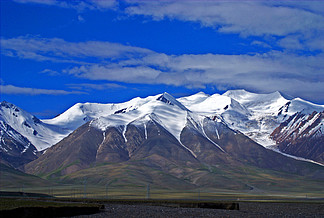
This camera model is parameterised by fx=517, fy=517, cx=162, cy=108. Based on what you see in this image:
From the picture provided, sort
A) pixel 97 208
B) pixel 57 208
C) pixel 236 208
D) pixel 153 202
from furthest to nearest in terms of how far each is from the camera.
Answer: pixel 153 202, pixel 236 208, pixel 97 208, pixel 57 208

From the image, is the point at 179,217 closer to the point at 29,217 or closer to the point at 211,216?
the point at 211,216

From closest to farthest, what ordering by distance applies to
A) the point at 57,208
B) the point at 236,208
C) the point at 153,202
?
the point at 57,208 < the point at 236,208 < the point at 153,202

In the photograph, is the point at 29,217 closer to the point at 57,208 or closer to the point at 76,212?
the point at 57,208

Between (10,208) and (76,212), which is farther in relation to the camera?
(76,212)

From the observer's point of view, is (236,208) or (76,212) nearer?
(76,212)

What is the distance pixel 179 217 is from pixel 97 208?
12.2 meters

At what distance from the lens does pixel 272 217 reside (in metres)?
84.7

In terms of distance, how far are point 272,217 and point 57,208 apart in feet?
121

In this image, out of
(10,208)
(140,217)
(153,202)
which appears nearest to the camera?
(10,208)

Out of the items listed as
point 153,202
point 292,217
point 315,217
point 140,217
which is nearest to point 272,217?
point 292,217

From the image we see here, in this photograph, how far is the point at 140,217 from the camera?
71.9 meters

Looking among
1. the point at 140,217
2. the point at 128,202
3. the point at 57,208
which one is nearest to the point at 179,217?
the point at 140,217

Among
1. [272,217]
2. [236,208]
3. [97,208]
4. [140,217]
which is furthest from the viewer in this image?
[236,208]

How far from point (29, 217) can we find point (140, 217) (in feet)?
55.9
